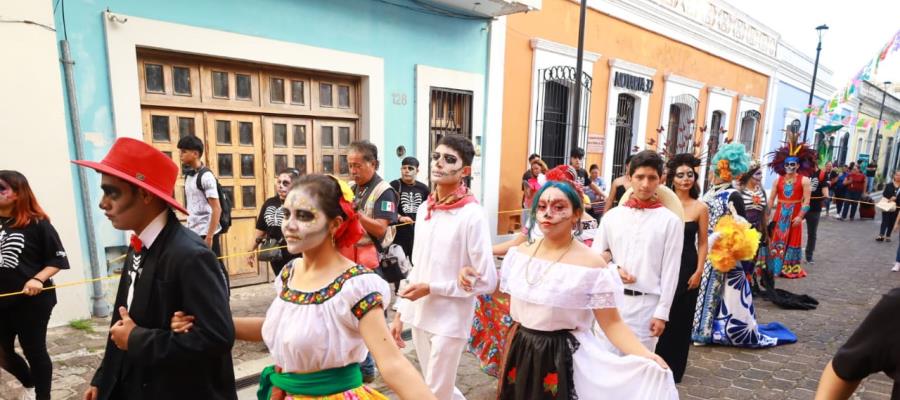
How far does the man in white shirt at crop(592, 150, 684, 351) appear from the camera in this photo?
3255 millimetres

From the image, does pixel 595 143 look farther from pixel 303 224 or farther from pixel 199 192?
pixel 303 224

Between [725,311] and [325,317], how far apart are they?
4692 millimetres

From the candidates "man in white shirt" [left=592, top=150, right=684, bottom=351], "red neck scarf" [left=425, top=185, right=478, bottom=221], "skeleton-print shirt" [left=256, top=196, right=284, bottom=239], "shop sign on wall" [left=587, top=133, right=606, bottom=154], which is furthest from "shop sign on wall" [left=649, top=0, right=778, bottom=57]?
"red neck scarf" [left=425, top=185, right=478, bottom=221]

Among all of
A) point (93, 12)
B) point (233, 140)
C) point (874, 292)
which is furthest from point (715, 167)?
point (93, 12)

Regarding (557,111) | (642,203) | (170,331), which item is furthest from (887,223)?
(170,331)

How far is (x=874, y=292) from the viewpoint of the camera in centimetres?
736

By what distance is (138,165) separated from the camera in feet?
6.06

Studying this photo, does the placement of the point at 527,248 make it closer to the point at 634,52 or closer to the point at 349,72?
the point at 349,72

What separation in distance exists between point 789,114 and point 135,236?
1024 inches

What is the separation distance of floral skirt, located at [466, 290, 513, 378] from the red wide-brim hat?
225 centimetres

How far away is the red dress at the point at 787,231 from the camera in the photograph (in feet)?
25.2

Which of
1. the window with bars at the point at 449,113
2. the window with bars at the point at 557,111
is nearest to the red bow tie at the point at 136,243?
the window with bars at the point at 449,113

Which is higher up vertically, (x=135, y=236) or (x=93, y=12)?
(x=93, y=12)

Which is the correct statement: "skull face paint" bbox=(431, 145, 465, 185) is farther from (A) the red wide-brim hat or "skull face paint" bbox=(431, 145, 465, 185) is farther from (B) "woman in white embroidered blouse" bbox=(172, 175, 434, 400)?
(A) the red wide-brim hat
